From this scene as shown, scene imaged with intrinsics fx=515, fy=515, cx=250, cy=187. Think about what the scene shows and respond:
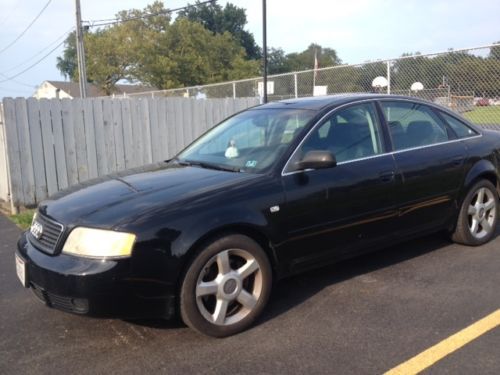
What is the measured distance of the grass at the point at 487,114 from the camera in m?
8.90

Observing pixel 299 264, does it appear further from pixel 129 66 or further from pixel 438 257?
pixel 129 66

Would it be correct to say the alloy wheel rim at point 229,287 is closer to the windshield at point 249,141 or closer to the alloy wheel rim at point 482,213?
the windshield at point 249,141

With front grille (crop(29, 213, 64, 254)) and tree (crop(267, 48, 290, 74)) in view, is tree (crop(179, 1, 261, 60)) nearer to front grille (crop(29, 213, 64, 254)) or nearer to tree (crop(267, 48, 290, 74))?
tree (crop(267, 48, 290, 74))

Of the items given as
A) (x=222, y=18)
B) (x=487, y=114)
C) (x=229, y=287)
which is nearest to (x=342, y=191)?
(x=229, y=287)

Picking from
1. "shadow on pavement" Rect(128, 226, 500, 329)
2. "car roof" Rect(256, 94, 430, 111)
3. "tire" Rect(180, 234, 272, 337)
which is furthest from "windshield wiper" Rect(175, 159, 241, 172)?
"shadow on pavement" Rect(128, 226, 500, 329)

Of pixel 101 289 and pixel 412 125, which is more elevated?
pixel 412 125

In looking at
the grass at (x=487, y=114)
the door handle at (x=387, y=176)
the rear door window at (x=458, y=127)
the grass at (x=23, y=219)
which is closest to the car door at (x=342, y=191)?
the door handle at (x=387, y=176)

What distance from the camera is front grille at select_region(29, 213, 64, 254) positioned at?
3.31 m

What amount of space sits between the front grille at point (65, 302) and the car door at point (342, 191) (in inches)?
56.4

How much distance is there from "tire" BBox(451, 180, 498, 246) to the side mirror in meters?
1.94

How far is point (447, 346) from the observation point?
3.17m

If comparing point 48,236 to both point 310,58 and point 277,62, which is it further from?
point 310,58

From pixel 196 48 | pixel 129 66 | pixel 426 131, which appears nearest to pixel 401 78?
pixel 426 131

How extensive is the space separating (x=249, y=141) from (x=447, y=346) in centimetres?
218
